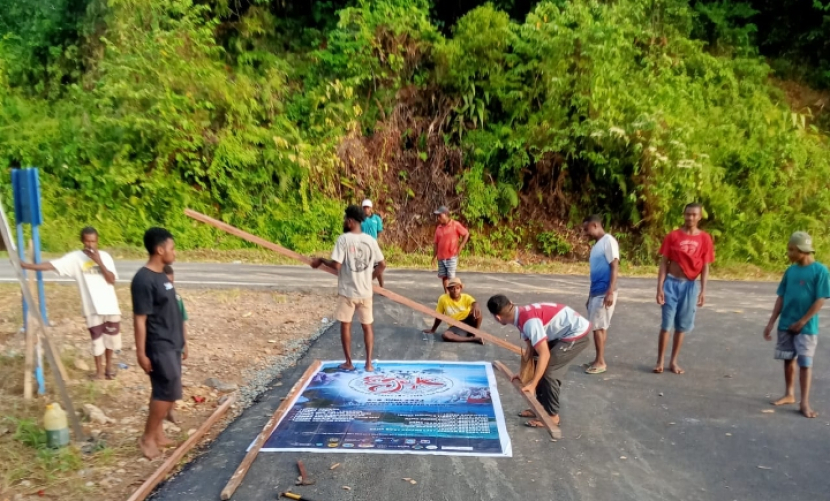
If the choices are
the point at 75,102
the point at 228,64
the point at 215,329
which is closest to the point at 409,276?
the point at 215,329

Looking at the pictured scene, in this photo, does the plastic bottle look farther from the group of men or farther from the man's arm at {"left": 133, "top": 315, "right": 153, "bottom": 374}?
the man's arm at {"left": 133, "top": 315, "right": 153, "bottom": 374}

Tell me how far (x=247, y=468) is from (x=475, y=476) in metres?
1.65

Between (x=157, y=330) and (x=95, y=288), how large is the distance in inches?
74.3

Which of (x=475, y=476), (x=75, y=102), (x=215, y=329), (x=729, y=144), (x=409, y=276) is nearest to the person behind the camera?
(x=475, y=476)

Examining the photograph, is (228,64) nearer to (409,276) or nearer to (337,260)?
(409,276)

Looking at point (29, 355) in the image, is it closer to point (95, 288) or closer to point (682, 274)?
point (95, 288)

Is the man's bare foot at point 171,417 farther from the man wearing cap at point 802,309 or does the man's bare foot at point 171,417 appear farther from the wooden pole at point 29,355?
the man wearing cap at point 802,309

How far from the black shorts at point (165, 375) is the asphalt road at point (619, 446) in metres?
0.57

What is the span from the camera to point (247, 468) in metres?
4.32

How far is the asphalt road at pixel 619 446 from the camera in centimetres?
417

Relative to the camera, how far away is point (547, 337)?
5.10 m

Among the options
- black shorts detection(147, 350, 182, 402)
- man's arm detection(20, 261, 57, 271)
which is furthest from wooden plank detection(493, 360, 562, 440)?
man's arm detection(20, 261, 57, 271)

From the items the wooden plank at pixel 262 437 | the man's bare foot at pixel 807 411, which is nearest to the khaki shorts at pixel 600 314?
the man's bare foot at pixel 807 411

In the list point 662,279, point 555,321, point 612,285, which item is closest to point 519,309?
point 555,321
